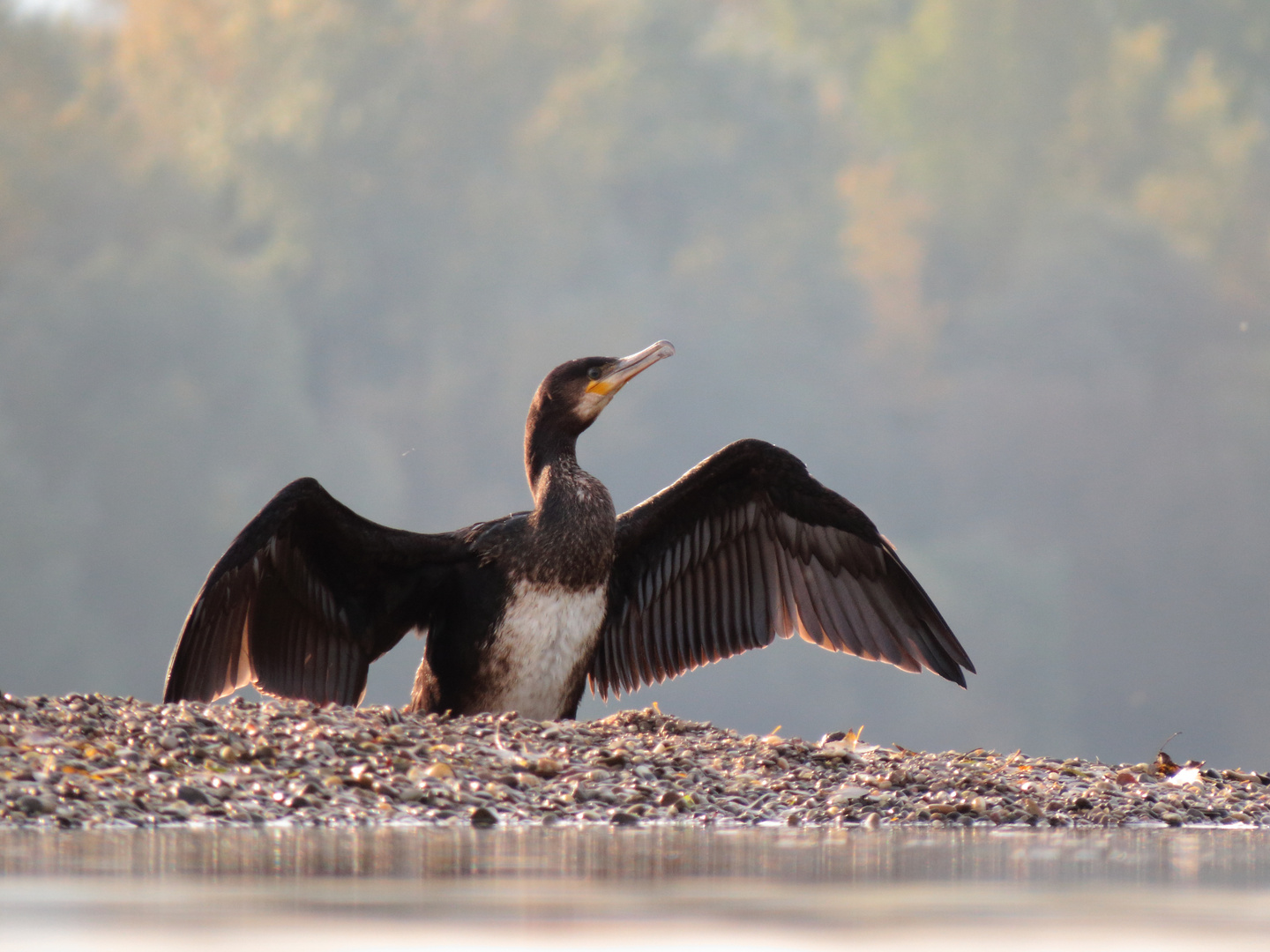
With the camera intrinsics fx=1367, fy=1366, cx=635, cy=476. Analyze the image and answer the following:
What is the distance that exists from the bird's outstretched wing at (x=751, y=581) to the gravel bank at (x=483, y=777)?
3.49ft

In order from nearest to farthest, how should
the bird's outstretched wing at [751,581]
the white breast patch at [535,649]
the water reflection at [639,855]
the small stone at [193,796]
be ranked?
the water reflection at [639,855] < the small stone at [193,796] < the white breast patch at [535,649] < the bird's outstretched wing at [751,581]

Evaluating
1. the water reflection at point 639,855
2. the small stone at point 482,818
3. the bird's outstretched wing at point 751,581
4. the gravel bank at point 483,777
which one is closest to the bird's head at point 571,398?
the bird's outstretched wing at point 751,581

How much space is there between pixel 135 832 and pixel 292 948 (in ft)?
8.15

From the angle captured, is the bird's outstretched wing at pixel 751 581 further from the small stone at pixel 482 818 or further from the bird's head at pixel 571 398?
the small stone at pixel 482 818

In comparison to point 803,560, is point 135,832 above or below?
below

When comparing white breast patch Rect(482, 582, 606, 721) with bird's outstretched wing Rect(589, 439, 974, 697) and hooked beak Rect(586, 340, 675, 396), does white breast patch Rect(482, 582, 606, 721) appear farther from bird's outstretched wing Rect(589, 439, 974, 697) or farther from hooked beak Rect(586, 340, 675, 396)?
hooked beak Rect(586, 340, 675, 396)

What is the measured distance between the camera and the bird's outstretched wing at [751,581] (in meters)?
7.59

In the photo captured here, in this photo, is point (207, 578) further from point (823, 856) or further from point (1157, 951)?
point (1157, 951)

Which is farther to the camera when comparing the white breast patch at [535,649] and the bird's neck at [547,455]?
the bird's neck at [547,455]

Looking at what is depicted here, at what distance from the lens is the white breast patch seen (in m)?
6.88

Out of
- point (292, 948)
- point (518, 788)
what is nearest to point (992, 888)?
point (292, 948)

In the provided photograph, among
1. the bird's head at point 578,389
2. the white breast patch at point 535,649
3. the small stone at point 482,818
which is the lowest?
the small stone at point 482,818

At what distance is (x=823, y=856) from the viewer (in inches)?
147

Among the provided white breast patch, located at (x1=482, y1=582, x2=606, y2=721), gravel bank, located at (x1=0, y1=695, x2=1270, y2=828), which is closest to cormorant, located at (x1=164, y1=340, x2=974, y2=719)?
white breast patch, located at (x1=482, y1=582, x2=606, y2=721)
